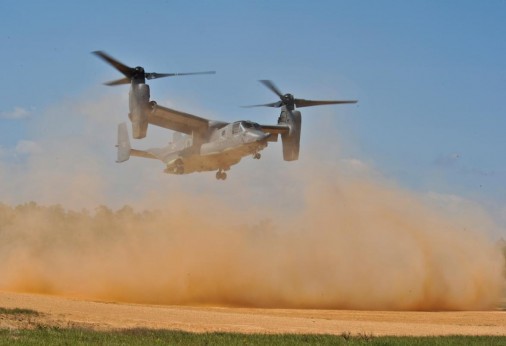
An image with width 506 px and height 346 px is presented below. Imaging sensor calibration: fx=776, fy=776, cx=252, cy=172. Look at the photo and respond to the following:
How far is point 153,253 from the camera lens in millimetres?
53094

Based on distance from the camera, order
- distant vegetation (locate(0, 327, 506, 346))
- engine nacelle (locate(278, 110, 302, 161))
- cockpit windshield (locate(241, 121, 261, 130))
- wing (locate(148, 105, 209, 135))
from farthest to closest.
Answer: engine nacelle (locate(278, 110, 302, 161))
wing (locate(148, 105, 209, 135))
cockpit windshield (locate(241, 121, 261, 130))
distant vegetation (locate(0, 327, 506, 346))

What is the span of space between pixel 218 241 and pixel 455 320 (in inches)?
842

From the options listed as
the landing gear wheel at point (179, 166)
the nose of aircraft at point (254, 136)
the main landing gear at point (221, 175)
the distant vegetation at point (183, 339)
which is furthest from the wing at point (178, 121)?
the distant vegetation at point (183, 339)

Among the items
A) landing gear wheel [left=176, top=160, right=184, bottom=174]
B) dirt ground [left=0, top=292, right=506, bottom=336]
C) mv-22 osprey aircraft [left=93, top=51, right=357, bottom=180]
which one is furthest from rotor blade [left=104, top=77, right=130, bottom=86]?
dirt ground [left=0, top=292, right=506, bottom=336]

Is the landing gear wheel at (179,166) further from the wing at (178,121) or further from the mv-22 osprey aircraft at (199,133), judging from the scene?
the wing at (178,121)

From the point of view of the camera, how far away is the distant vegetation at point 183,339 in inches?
851

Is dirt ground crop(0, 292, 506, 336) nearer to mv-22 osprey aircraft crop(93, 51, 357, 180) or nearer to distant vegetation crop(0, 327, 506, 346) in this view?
distant vegetation crop(0, 327, 506, 346)

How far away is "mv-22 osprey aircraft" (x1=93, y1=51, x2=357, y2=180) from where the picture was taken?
126ft

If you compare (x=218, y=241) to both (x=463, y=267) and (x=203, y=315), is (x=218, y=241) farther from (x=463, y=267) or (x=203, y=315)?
(x=203, y=315)

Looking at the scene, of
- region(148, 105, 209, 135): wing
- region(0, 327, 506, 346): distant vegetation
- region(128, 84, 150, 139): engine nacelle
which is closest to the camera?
region(0, 327, 506, 346): distant vegetation

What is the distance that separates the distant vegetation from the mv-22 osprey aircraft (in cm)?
1620

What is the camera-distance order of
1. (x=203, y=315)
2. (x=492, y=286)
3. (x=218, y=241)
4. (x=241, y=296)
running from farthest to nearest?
(x=218, y=241), (x=492, y=286), (x=241, y=296), (x=203, y=315)

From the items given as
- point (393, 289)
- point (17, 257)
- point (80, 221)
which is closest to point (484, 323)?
point (393, 289)

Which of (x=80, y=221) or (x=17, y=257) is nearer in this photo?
(x=17, y=257)
